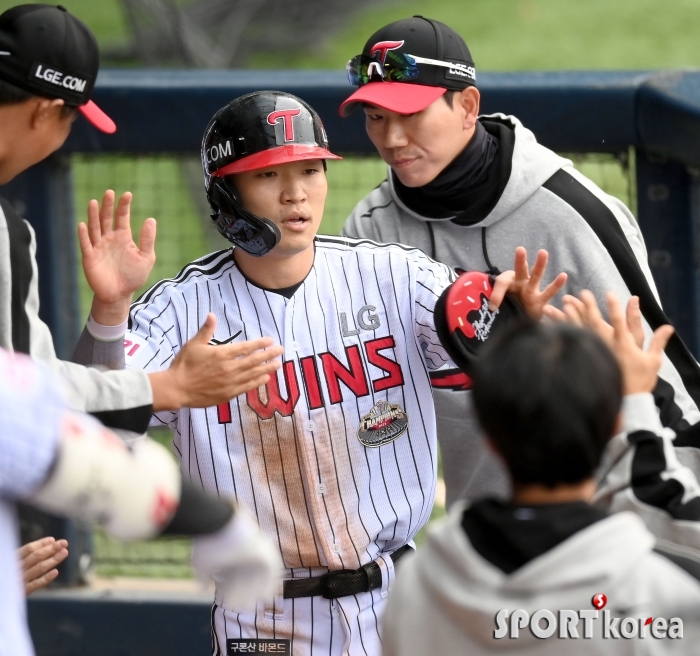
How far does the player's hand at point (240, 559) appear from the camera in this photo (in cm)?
153

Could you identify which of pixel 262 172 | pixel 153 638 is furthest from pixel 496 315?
pixel 153 638

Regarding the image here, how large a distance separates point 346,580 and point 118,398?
633mm

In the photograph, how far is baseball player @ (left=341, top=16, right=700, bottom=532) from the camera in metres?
2.66

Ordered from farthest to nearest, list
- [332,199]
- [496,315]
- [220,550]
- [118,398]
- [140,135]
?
1. [332,199]
2. [140,135]
3. [496,315]
4. [118,398]
5. [220,550]

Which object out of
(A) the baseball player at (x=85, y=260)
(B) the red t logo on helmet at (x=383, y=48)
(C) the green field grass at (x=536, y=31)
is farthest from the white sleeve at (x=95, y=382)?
(C) the green field grass at (x=536, y=31)

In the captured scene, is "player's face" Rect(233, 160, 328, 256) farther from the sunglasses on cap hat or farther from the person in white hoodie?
the person in white hoodie

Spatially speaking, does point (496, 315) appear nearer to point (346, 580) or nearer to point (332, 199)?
point (346, 580)

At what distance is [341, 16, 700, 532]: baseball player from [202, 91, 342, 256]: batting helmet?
1.38 ft

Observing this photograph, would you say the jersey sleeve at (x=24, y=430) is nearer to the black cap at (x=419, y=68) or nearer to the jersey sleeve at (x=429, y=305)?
the jersey sleeve at (x=429, y=305)

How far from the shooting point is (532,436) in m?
1.42

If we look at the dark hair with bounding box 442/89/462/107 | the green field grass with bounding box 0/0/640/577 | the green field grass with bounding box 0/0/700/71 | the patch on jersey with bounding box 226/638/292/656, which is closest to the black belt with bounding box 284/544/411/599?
the patch on jersey with bounding box 226/638/292/656

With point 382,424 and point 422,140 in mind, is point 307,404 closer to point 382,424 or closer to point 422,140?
point 382,424
